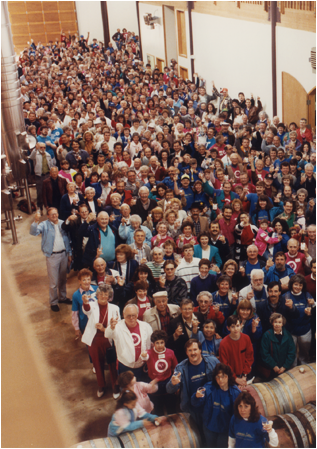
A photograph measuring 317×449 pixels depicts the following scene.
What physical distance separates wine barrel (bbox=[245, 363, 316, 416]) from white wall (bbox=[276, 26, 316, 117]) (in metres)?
8.45

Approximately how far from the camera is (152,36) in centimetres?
2302

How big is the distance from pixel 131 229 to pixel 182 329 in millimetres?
2211

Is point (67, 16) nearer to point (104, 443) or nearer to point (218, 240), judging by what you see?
point (218, 240)

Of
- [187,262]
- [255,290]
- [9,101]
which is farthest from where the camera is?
[9,101]

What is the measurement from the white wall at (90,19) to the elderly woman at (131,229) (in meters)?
25.5

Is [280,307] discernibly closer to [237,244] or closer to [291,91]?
[237,244]

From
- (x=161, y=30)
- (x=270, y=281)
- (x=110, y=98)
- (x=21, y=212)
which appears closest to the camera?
(x=270, y=281)

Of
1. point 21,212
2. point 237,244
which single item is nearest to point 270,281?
point 237,244

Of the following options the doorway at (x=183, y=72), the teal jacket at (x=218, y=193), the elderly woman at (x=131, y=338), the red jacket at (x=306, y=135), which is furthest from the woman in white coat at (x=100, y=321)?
the doorway at (x=183, y=72)

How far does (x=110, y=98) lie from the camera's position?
15656 mm

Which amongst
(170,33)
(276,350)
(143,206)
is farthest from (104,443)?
(170,33)

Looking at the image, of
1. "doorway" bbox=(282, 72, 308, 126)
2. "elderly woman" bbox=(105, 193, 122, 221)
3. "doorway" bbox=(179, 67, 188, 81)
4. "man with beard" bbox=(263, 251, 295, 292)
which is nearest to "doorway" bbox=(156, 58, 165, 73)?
"doorway" bbox=(179, 67, 188, 81)

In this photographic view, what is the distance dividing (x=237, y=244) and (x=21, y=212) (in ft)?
20.1

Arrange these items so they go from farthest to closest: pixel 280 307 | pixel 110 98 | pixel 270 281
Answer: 1. pixel 110 98
2. pixel 270 281
3. pixel 280 307
